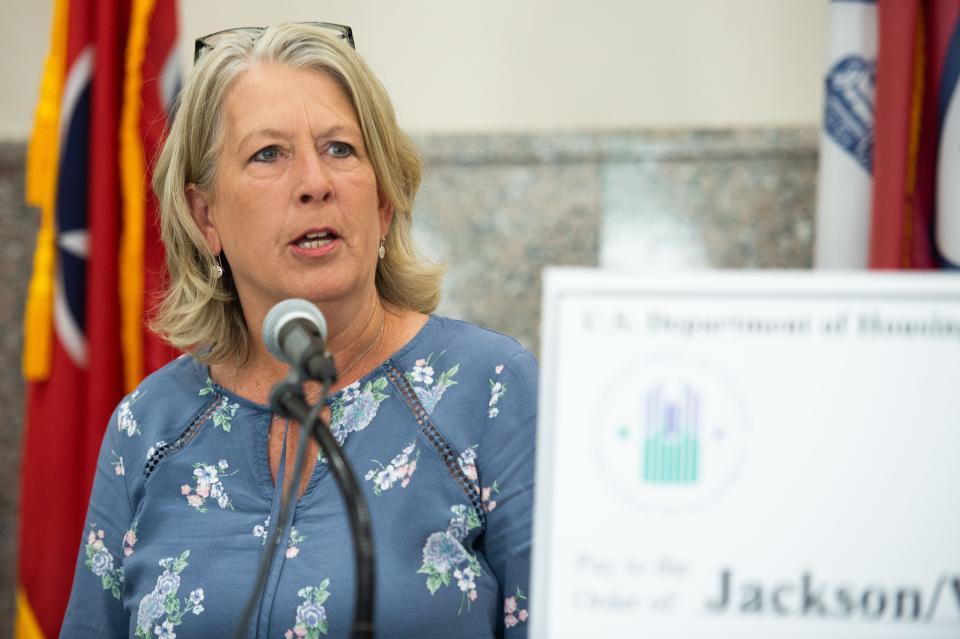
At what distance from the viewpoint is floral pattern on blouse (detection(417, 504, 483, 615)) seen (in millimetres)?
1412

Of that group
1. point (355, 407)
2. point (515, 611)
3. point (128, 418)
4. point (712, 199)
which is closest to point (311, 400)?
point (355, 407)

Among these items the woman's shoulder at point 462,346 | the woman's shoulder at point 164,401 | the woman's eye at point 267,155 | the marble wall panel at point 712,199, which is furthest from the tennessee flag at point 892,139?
the woman's shoulder at point 164,401

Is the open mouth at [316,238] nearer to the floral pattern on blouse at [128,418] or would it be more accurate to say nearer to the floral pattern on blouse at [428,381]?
the floral pattern on blouse at [428,381]

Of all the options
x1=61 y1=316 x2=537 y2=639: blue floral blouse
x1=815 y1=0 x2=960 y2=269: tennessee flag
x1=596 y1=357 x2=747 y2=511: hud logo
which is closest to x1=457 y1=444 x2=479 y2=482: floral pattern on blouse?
x1=61 y1=316 x2=537 y2=639: blue floral blouse

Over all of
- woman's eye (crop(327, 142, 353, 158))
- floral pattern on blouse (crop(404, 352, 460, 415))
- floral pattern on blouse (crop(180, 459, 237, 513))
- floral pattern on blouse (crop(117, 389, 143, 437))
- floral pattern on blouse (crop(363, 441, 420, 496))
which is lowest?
floral pattern on blouse (crop(180, 459, 237, 513))

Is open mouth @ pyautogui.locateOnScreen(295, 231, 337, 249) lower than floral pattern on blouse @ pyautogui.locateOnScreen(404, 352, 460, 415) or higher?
higher

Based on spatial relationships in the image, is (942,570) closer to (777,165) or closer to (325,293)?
(325,293)

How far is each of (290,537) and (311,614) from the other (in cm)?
12

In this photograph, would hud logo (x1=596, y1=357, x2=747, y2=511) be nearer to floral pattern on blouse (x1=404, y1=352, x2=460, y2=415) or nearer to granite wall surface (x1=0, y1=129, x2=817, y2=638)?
floral pattern on blouse (x1=404, y1=352, x2=460, y2=415)

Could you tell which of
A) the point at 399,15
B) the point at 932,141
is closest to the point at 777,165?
the point at 932,141

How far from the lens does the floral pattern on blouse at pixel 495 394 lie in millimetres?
1530

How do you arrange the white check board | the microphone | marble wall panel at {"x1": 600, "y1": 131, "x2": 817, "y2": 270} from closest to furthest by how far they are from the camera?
the white check board < the microphone < marble wall panel at {"x1": 600, "y1": 131, "x2": 817, "y2": 270}

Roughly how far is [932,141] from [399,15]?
134 cm

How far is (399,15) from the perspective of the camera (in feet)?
8.61
